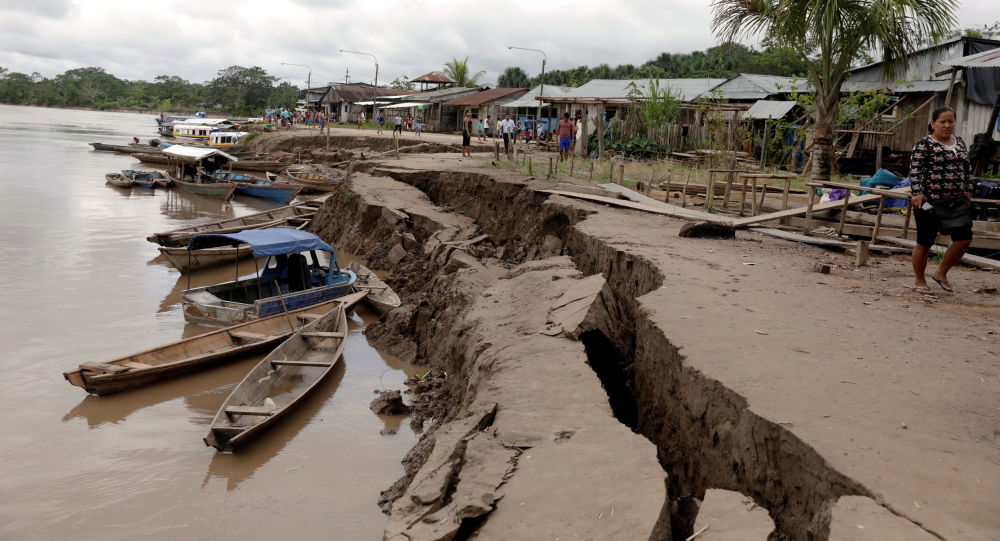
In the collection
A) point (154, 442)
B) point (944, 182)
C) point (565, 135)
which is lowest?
point (154, 442)

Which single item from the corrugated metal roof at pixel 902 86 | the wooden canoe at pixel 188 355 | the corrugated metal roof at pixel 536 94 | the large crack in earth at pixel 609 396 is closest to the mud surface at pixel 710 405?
the large crack in earth at pixel 609 396

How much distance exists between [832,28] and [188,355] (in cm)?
1268

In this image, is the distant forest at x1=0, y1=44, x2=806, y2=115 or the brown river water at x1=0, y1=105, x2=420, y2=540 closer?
the brown river water at x1=0, y1=105, x2=420, y2=540

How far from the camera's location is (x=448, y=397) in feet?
29.4

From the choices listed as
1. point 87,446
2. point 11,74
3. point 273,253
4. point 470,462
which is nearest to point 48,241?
point 273,253

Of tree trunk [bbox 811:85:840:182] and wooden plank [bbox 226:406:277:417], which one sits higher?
tree trunk [bbox 811:85:840:182]

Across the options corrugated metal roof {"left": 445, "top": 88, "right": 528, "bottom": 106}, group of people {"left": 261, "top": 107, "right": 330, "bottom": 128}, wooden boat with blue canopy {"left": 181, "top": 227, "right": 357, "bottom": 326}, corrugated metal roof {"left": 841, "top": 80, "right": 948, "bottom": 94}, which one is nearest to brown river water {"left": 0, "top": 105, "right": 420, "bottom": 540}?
wooden boat with blue canopy {"left": 181, "top": 227, "right": 357, "bottom": 326}

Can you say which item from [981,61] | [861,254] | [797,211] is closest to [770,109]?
[981,61]

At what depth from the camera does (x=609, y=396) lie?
672 centimetres

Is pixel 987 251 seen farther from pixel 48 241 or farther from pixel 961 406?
pixel 48 241

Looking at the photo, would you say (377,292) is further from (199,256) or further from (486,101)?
(486,101)

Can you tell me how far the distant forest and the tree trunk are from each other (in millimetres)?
2310

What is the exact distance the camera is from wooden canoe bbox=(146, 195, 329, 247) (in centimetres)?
1919

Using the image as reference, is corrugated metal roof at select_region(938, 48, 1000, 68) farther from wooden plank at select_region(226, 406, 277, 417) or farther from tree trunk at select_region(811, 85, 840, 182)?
wooden plank at select_region(226, 406, 277, 417)
